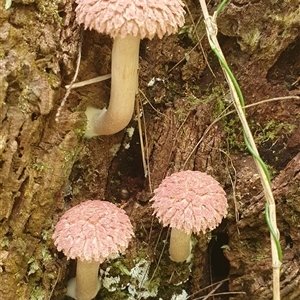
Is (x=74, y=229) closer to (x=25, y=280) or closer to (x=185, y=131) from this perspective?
(x=25, y=280)

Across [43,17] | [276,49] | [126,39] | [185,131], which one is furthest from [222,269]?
[43,17]

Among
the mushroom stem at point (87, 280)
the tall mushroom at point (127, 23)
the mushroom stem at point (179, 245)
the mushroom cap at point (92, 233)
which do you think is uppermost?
the tall mushroom at point (127, 23)

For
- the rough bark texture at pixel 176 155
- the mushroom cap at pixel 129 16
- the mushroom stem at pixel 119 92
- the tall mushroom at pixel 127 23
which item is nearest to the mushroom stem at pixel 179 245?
the rough bark texture at pixel 176 155

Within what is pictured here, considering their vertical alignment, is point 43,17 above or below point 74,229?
above

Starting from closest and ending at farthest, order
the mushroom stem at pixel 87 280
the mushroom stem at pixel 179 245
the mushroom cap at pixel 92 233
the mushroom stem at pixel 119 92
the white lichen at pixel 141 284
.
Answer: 1. the mushroom cap at pixel 92 233
2. the mushroom stem at pixel 119 92
3. the mushroom stem at pixel 87 280
4. the mushroom stem at pixel 179 245
5. the white lichen at pixel 141 284

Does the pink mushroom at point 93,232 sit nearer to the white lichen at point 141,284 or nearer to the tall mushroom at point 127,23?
the white lichen at point 141,284

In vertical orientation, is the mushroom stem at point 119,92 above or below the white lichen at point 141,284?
above

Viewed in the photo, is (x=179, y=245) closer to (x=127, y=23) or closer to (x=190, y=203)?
(x=190, y=203)
